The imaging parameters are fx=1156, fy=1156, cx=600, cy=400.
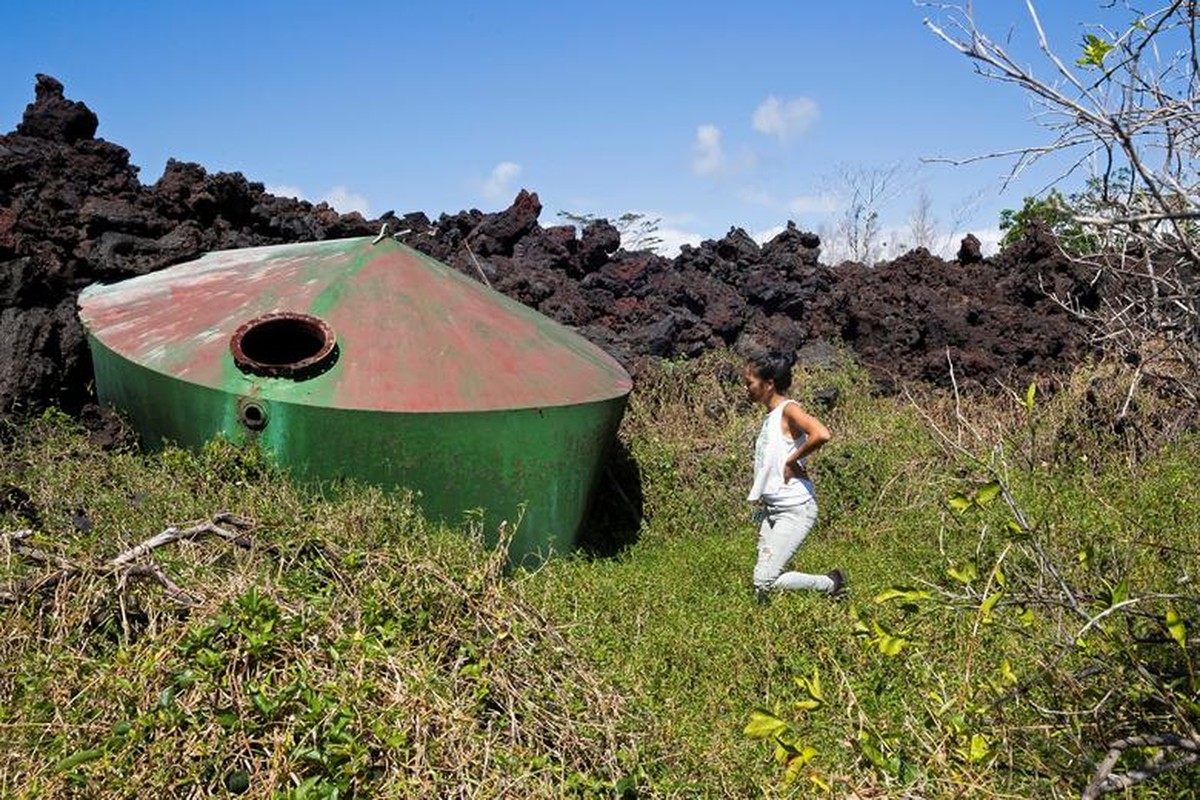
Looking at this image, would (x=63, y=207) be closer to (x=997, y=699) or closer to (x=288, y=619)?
(x=288, y=619)

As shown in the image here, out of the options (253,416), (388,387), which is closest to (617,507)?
(388,387)

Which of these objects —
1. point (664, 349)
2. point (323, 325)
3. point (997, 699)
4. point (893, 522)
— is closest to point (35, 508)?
point (323, 325)

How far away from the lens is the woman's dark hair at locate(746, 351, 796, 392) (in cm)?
605

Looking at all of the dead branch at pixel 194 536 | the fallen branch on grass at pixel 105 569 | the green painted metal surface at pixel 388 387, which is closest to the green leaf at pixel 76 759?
the fallen branch on grass at pixel 105 569

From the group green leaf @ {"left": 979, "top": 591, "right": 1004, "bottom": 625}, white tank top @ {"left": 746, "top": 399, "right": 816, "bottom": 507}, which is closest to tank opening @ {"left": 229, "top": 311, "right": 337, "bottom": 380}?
white tank top @ {"left": 746, "top": 399, "right": 816, "bottom": 507}

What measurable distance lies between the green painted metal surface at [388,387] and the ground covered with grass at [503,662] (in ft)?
0.68

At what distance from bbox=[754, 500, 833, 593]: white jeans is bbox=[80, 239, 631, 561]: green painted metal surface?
3.88 feet

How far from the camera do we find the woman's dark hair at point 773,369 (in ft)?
19.9

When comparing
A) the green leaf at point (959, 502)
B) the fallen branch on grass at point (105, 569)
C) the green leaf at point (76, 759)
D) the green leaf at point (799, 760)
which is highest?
the green leaf at point (959, 502)

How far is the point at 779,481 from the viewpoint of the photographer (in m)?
6.02

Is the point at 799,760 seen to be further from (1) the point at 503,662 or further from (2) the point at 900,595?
(1) the point at 503,662

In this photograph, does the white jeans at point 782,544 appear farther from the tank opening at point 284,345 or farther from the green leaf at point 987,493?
the green leaf at point 987,493

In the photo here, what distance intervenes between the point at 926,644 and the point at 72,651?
3.16 metres

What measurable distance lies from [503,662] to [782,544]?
2.39m
